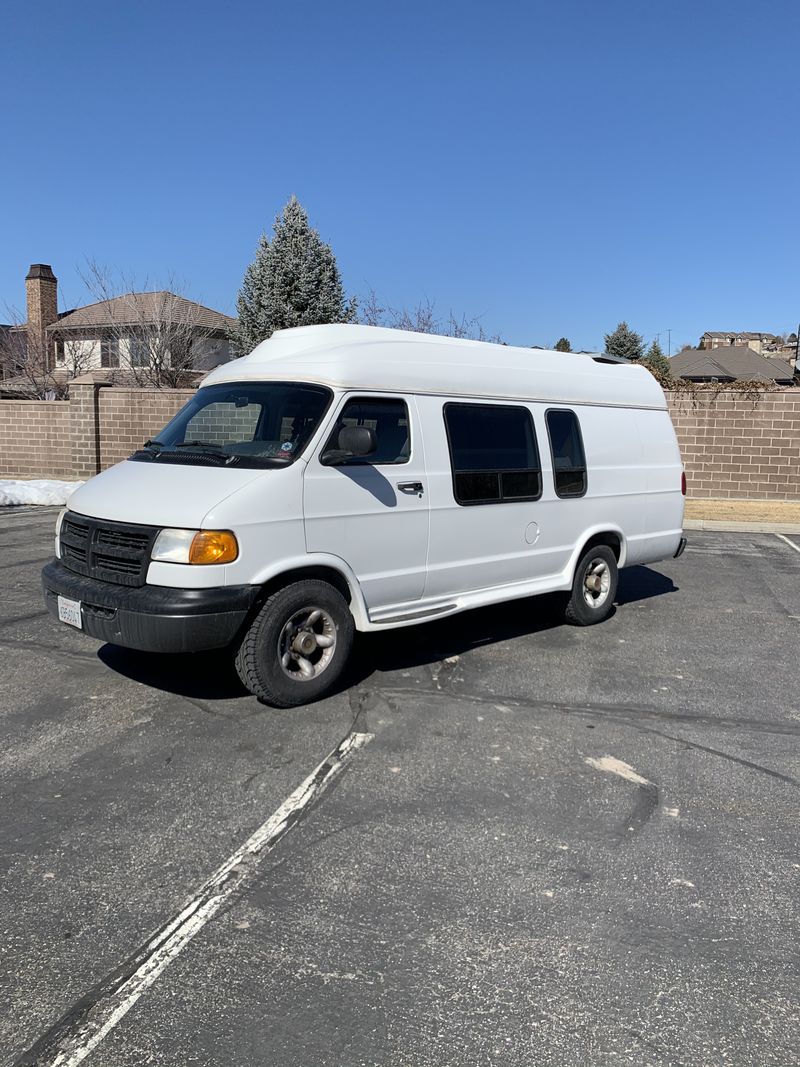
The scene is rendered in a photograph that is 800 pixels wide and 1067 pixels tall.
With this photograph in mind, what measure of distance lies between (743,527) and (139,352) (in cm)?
2084

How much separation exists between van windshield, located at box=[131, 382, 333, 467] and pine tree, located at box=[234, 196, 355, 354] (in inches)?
903

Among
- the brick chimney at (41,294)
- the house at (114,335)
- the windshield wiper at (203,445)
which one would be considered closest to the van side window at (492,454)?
the windshield wiper at (203,445)

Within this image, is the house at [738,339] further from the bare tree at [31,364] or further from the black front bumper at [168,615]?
the black front bumper at [168,615]

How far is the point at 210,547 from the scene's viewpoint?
4668 mm

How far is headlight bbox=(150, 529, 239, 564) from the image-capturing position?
466 centimetres

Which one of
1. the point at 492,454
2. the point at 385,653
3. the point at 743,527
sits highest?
the point at 492,454

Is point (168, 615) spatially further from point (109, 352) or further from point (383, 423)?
point (109, 352)

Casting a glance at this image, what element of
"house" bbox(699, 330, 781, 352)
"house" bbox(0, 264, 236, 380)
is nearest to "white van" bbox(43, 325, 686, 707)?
"house" bbox(0, 264, 236, 380)

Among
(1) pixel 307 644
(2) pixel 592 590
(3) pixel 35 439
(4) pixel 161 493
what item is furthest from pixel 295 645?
(3) pixel 35 439

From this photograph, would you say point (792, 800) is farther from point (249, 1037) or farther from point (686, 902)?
point (249, 1037)

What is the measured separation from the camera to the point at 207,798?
4004 millimetres

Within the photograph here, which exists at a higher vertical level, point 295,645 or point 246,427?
point 246,427

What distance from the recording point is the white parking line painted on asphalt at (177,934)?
2438 millimetres

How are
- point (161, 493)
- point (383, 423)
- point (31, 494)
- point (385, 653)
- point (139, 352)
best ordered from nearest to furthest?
1. point (161, 493)
2. point (383, 423)
3. point (385, 653)
4. point (31, 494)
5. point (139, 352)
